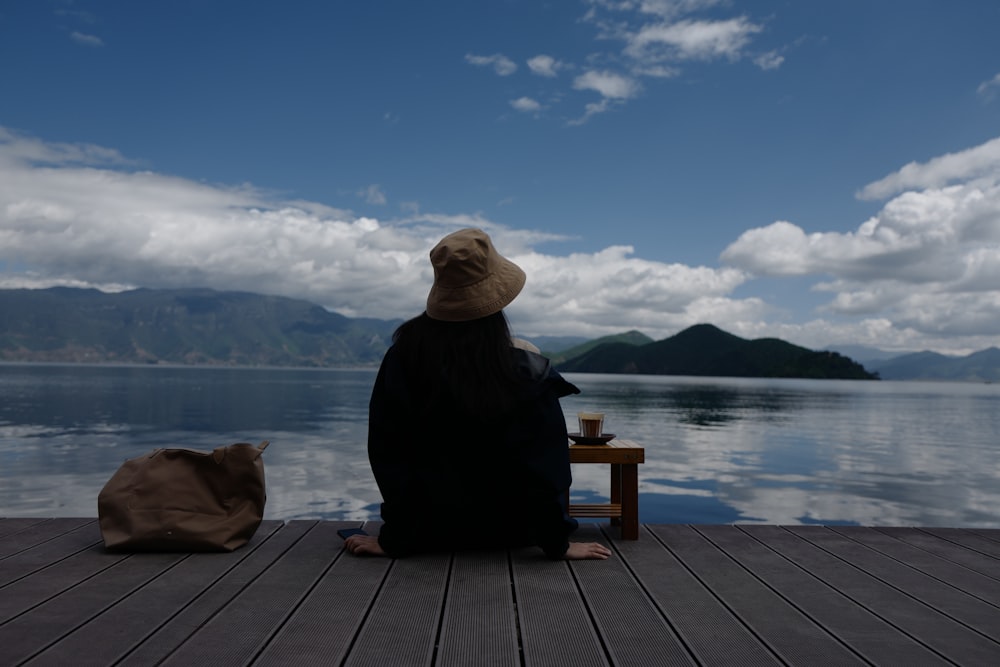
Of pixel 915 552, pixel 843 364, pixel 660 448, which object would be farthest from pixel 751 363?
pixel 915 552

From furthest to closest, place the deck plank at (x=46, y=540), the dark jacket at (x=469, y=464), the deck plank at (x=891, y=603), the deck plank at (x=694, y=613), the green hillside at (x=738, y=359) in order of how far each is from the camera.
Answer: the green hillside at (x=738, y=359), the deck plank at (x=46, y=540), the dark jacket at (x=469, y=464), the deck plank at (x=891, y=603), the deck plank at (x=694, y=613)

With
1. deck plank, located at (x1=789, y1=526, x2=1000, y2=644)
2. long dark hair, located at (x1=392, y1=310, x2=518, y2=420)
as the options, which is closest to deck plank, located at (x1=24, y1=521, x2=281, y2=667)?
long dark hair, located at (x1=392, y1=310, x2=518, y2=420)

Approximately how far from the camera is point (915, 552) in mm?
4812

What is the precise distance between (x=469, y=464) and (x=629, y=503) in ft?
4.44

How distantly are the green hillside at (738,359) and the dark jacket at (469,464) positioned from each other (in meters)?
171

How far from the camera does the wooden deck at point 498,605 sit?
2844 millimetres

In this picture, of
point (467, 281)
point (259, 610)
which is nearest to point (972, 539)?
point (467, 281)

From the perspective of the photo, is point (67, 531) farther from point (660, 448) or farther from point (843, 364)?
point (843, 364)

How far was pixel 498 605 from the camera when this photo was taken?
3.39 m

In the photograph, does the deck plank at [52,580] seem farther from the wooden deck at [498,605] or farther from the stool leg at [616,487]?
the stool leg at [616,487]

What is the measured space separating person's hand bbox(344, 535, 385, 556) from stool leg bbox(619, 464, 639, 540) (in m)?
1.73

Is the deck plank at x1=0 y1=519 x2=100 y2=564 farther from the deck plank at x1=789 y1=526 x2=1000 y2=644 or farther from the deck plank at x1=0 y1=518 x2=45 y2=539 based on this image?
the deck plank at x1=789 y1=526 x2=1000 y2=644

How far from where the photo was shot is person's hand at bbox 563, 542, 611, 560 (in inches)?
171

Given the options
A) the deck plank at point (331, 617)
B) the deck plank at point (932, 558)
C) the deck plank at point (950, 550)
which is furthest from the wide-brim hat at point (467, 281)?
the deck plank at point (950, 550)
